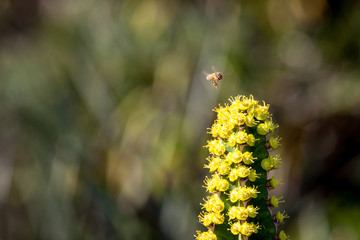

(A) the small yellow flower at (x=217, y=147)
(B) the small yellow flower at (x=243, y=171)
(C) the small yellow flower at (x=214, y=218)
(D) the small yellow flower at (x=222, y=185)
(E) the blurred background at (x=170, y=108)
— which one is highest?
(E) the blurred background at (x=170, y=108)

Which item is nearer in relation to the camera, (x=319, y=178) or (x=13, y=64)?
(x=319, y=178)

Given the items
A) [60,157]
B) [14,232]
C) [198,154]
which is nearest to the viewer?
[198,154]

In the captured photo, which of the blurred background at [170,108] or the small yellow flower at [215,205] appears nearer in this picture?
the small yellow flower at [215,205]

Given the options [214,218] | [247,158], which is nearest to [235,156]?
[247,158]

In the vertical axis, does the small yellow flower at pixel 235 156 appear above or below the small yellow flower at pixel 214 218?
above

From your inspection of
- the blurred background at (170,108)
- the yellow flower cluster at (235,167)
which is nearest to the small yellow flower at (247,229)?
the yellow flower cluster at (235,167)

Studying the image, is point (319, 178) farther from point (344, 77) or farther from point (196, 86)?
point (196, 86)

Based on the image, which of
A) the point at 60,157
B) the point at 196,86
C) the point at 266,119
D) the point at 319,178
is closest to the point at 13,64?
the point at 60,157

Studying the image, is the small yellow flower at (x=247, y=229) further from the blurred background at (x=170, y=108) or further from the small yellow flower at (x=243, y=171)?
the blurred background at (x=170, y=108)
